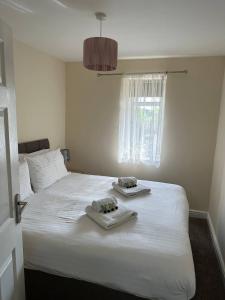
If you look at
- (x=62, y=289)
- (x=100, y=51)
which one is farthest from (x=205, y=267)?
(x=100, y=51)

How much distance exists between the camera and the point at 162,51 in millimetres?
2906

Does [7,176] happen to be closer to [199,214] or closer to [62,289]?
[62,289]

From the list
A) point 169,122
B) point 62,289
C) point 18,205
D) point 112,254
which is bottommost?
point 62,289

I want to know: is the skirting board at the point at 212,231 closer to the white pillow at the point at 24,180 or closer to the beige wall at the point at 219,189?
the beige wall at the point at 219,189

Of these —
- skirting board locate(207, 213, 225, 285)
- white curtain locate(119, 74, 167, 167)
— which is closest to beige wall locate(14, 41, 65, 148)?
white curtain locate(119, 74, 167, 167)

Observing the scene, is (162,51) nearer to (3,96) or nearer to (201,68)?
(201,68)

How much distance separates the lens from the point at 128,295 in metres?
1.43

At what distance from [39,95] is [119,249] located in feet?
8.02

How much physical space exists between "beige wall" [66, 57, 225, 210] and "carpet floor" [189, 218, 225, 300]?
0.60m

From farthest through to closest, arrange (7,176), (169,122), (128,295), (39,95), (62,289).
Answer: (169,122)
(39,95)
(62,289)
(128,295)
(7,176)

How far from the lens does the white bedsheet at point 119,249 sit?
136cm

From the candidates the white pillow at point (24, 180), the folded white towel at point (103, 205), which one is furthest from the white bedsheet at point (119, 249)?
the white pillow at point (24, 180)

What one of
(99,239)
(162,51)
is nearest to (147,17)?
(162,51)

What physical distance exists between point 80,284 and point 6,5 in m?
2.20
